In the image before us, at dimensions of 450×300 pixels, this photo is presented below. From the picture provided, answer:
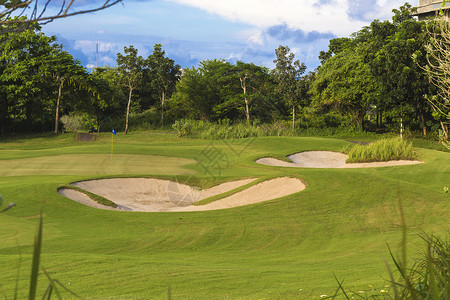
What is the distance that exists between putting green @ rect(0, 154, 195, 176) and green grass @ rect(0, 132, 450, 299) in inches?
73.4

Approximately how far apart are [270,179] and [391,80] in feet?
84.9

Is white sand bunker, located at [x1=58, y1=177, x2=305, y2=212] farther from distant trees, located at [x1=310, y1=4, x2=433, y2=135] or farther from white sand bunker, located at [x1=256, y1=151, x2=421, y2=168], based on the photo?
distant trees, located at [x1=310, y1=4, x2=433, y2=135]

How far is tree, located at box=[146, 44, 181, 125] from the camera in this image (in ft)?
193

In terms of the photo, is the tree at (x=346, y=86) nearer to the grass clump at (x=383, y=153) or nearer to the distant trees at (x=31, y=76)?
the grass clump at (x=383, y=153)

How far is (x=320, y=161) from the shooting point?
2669 cm

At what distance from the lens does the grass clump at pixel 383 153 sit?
23766 millimetres

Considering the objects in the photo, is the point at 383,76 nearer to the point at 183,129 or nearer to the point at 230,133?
the point at 230,133

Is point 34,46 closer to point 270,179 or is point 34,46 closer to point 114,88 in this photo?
point 114,88

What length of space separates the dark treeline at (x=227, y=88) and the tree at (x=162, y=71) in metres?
0.14

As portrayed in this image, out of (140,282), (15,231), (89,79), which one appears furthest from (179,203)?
(89,79)

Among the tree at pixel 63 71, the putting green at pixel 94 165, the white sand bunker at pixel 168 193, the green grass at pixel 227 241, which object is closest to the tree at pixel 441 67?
the green grass at pixel 227 241

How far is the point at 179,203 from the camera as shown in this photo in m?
17.1

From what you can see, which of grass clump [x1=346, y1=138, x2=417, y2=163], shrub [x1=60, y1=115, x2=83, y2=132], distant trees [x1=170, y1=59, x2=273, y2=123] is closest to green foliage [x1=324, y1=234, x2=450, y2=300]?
grass clump [x1=346, y1=138, x2=417, y2=163]

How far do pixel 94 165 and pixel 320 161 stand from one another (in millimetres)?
13041
